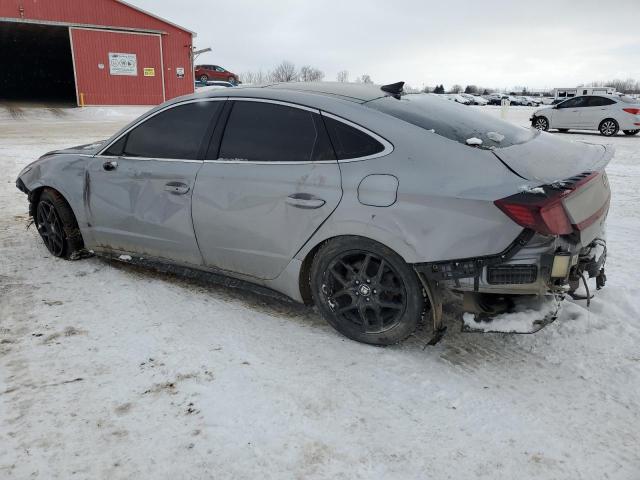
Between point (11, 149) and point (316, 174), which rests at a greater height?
point (316, 174)

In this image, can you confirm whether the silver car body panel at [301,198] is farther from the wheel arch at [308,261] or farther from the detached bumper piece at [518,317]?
the detached bumper piece at [518,317]

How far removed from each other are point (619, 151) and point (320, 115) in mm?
11534

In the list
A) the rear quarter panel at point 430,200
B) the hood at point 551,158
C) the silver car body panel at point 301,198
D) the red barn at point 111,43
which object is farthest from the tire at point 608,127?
the red barn at point 111,43

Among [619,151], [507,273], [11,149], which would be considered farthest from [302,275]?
[619,151]

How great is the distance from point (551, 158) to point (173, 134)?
2.63 metres

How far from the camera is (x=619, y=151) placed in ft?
39.3

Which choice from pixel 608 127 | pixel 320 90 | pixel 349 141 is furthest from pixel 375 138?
pixel 608 127

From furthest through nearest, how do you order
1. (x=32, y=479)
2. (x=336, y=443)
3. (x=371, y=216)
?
1. (x=371, y=216)
2. (x=336, y=443)
3. (x=32, y=479)

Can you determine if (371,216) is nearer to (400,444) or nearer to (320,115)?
(320,115)

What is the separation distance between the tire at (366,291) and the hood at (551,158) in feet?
2.70

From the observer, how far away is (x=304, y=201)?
120 inches

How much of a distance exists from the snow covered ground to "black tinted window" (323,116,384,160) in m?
1.15

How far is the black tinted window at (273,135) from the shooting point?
312 centimetres

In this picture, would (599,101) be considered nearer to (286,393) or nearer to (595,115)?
(595,115)
